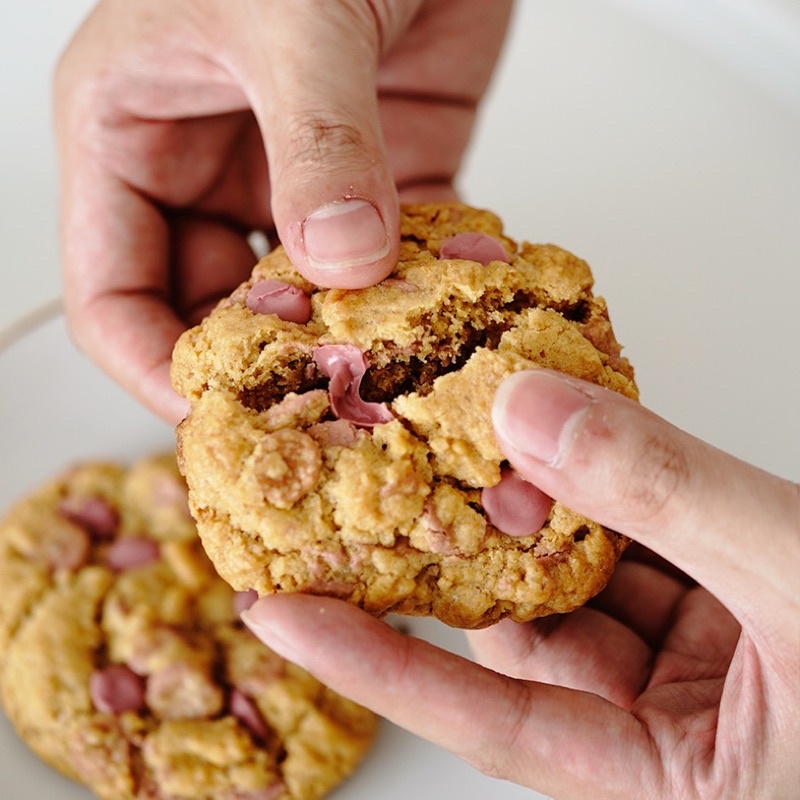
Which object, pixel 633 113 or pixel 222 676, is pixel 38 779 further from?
pixel 633 113

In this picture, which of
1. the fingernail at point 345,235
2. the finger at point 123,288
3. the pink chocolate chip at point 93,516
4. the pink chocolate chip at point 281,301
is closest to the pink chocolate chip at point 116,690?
the pink chocolate chip at point 93,516

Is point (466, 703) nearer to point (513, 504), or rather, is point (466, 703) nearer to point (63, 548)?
point (513, 504)

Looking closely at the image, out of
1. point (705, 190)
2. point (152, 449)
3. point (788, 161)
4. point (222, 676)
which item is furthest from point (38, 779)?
point (788, 161)

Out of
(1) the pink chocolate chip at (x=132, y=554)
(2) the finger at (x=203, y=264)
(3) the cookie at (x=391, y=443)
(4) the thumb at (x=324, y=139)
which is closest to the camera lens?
(3) the cookie at (x=391, y=443)

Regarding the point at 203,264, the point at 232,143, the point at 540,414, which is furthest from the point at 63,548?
the point at 540,414

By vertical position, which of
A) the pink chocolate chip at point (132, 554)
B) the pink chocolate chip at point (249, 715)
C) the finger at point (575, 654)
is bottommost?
the pink chocolate chip at point (249, 715)

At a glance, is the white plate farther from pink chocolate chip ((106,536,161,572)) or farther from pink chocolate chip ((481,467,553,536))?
pink chocolate chip ((481,467,553,536))

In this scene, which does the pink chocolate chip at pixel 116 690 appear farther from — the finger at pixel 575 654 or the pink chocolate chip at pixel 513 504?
the pink chocolate chip at pixel 513 504

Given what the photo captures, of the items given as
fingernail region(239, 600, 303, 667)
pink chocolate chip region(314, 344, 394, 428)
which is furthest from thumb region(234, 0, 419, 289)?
fingernail region(239, 600, 303, 667)
